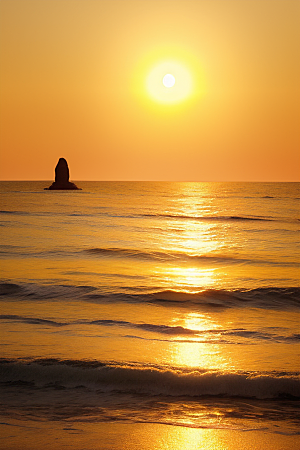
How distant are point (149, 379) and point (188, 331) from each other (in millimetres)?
2627

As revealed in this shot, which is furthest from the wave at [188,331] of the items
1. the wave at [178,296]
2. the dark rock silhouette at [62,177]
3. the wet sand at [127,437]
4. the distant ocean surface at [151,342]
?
the dark rock silhouette at [62,177]

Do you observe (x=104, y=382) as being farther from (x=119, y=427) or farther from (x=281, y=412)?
(x=281, y=412)

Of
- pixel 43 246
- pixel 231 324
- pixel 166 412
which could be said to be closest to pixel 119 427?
pixel 166 412

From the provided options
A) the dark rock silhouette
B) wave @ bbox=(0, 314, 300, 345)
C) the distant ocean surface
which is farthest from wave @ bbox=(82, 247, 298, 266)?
the dark rock silhouette

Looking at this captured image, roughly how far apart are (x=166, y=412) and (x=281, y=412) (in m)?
1.27

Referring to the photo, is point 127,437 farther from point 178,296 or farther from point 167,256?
point 167,256

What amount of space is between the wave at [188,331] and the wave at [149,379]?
1677 mm

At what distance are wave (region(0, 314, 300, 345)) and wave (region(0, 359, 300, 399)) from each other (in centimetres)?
168

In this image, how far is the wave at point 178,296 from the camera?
36.2 feet

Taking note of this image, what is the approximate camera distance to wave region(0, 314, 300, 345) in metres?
7.91

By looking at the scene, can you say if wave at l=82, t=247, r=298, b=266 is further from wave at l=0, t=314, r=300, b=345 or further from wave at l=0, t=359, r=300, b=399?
wave at l=0, t=359, r=300, b=399

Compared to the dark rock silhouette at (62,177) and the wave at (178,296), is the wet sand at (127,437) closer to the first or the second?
the wave at (178,296)

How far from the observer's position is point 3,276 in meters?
13.4

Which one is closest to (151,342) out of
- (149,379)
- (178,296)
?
(149,379)
